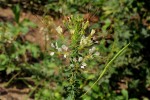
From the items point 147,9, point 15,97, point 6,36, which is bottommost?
point 15,97

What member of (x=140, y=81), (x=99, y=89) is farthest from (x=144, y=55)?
(x=99, y=89)

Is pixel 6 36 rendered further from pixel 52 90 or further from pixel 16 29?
pixel 52 90

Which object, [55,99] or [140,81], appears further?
[140,81]

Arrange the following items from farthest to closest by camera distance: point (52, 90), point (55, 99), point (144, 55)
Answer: point (144, 55) → point (52, 90) → point (55, 99)

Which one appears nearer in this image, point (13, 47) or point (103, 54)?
point (103, 54)

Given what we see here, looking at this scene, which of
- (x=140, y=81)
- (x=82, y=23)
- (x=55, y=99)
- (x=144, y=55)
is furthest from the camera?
(x=144, y=55)

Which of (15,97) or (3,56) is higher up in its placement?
(3,56)

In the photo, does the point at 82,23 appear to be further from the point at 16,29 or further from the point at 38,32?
the point at 38,32
